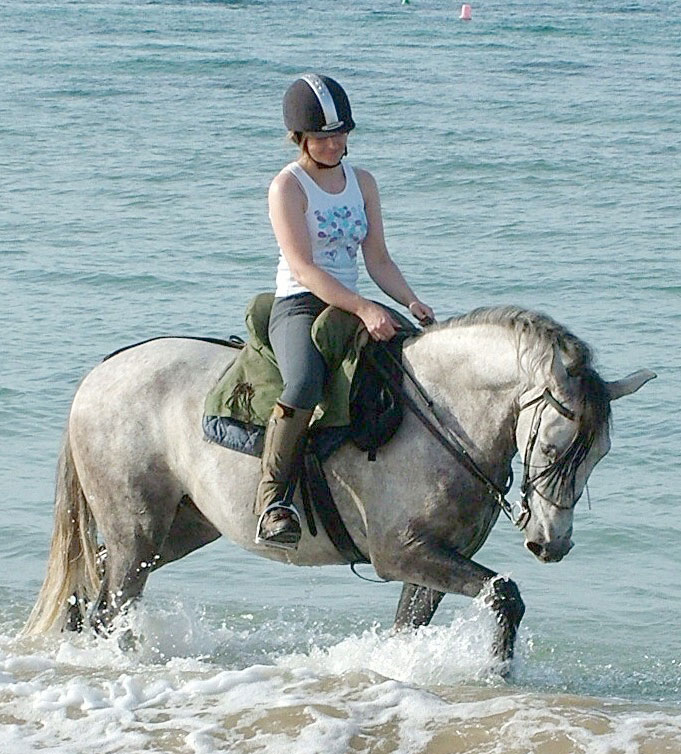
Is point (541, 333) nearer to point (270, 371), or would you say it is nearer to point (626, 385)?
point (626, 385)

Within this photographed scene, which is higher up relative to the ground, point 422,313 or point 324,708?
point 422,313

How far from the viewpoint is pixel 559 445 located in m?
5.29

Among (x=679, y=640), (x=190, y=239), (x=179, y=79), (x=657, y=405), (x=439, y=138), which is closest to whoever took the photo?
(x=679, y=640)

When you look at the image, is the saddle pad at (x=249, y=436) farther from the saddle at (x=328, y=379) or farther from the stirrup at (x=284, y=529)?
the stirrup at (x=284, y=529)

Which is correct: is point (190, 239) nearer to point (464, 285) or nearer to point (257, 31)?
point (464, 285)

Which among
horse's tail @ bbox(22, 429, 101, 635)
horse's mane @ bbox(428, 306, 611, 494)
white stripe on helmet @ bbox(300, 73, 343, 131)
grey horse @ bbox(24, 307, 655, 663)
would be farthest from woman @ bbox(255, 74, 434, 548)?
horse's tail @ bbox(22, 429, 101, 635)

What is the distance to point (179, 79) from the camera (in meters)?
28.1

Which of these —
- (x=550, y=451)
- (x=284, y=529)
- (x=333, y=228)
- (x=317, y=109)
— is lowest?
(x=284, y=529)

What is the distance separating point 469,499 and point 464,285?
8681 millimetres

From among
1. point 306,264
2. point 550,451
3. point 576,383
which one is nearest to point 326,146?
point 306,264

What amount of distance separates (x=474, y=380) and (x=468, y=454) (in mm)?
266

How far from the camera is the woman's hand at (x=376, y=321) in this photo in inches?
221

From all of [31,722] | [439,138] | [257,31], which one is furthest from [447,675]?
[257,31]

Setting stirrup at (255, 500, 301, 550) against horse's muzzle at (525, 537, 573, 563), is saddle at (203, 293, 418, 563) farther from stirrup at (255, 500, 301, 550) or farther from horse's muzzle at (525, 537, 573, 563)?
horse's muzzle at (525, 537, 573, 563)
